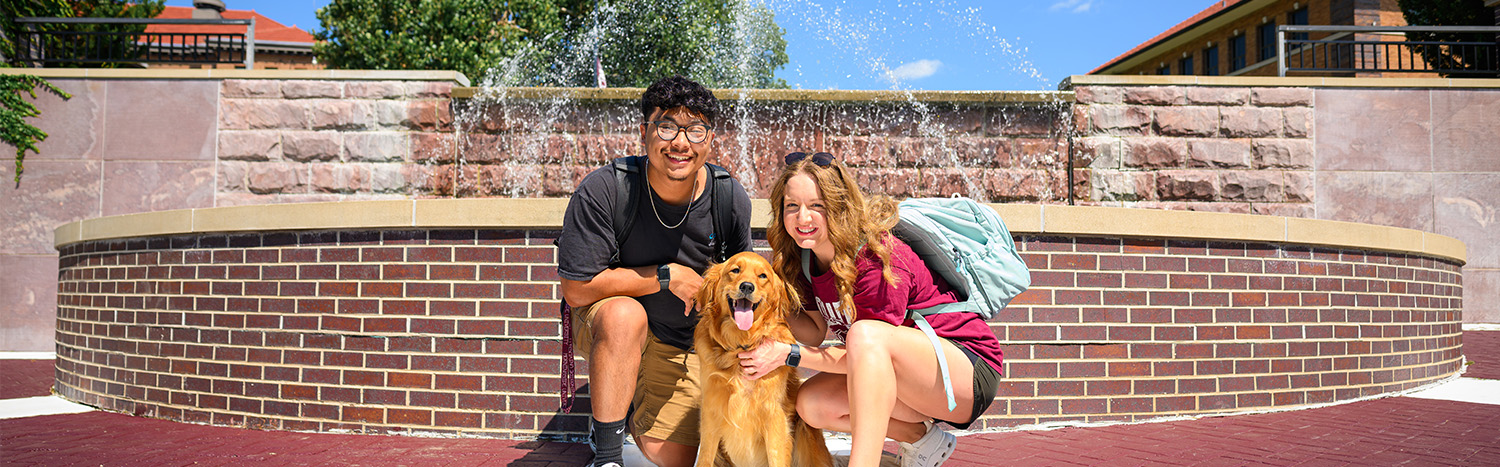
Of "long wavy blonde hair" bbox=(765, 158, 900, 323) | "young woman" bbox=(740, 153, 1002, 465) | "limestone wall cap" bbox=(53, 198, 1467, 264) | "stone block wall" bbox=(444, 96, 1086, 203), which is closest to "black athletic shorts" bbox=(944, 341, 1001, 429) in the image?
"young woman" bbox=(740, 153, 1002, 465)

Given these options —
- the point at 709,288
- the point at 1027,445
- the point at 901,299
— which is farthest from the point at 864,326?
the point at 1027,445

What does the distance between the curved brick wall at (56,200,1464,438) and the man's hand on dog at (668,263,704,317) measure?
1390 mm

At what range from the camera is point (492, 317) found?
14.3 ft

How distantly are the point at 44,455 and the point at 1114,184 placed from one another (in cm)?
950

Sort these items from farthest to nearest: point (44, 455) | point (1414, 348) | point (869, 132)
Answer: point (869, 132) < point (1414, 348) < point (44, 455)

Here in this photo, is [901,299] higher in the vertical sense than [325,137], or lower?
lower

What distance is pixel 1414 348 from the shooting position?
6012 mm

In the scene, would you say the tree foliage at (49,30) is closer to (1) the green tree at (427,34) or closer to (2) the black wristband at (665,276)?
(1) the green tree at (427,34)

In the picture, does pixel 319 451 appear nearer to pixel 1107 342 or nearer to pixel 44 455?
pixel 44 455

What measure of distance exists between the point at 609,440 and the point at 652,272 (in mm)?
667

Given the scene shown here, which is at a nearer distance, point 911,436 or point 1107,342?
point 911,436

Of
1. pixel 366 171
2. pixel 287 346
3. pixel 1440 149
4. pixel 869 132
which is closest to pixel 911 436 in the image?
pixel 287 346

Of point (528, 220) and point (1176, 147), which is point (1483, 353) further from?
point (528, 220)

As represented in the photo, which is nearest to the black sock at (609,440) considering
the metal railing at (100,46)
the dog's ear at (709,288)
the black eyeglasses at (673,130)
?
the dog's ear at (709,288)
